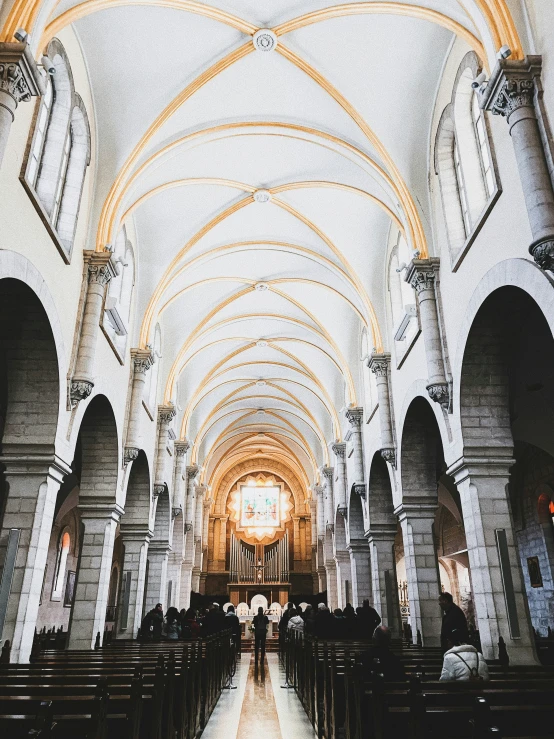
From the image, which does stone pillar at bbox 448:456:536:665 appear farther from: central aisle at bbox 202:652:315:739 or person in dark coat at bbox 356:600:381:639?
person in dark coat at bbox 356:600:381:639

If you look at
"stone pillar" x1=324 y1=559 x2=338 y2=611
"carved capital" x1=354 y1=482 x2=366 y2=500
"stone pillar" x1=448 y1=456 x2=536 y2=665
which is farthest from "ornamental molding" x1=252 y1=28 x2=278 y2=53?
"stone pillar" x1=324 y1=559 x2=338 y2=611

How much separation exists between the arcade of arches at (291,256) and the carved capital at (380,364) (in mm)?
86

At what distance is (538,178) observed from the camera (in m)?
6.80

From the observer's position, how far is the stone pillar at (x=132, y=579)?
1591 cm

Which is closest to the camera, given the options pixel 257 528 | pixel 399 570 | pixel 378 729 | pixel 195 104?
pixel 378 729

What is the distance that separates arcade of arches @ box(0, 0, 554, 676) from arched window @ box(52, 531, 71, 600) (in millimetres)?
313

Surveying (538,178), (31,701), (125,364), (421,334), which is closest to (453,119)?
Result: (421,334)

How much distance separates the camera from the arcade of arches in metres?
8.61

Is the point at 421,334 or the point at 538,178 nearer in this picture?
the point at 538,178

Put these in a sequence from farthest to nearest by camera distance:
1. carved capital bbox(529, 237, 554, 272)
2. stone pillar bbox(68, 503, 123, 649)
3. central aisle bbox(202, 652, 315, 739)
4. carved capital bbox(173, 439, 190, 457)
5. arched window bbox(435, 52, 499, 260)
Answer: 1. carved capital bbox(173, 439, 190, 457)
2. stone pillar bbox(68, 503, 123, 649)
3. arched window bbox(435, 52, 499, 260)
4. central aisle bbox(202, 652, 315, 739)
5. carved capital bbox(529, 237, 554, 272)

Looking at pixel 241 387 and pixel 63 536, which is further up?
pixel 241 387

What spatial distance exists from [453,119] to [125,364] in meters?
8.98

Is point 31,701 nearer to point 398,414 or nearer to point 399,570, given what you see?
point 398,414

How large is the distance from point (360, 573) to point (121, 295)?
11575 millimetres
